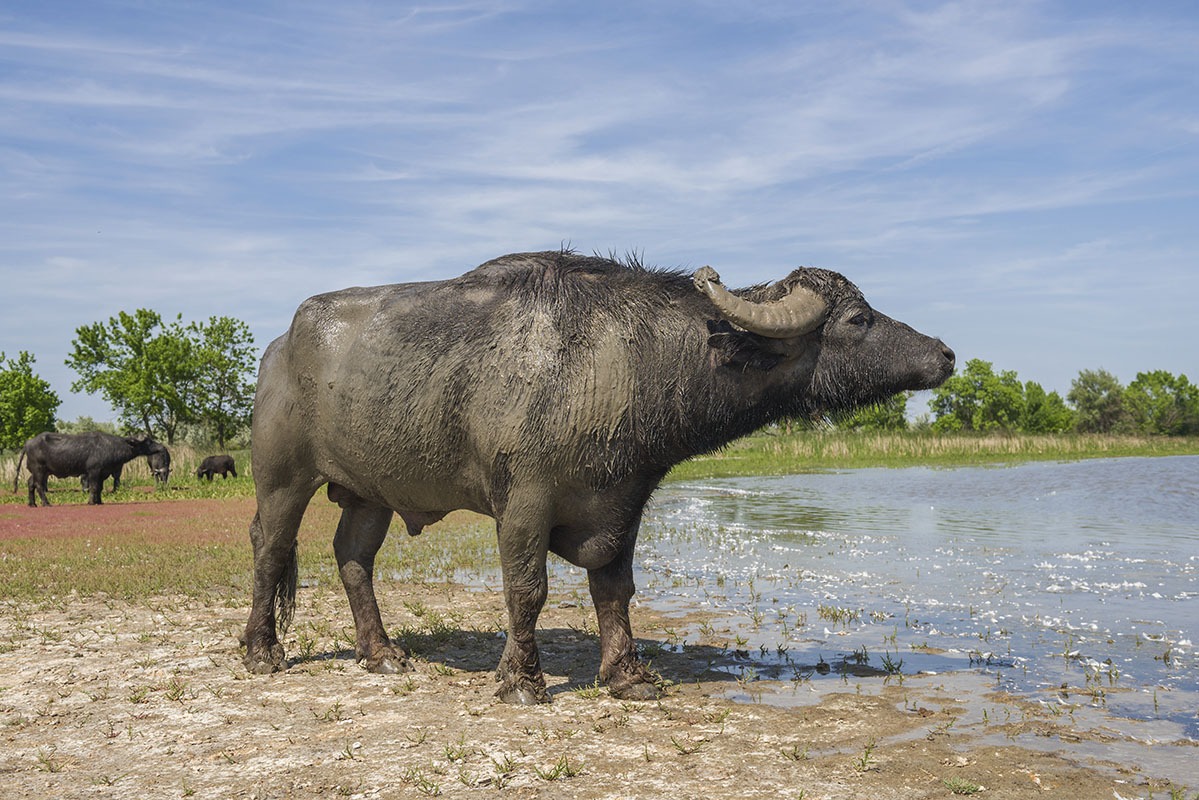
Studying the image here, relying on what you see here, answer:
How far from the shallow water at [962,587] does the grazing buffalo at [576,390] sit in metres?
1.69

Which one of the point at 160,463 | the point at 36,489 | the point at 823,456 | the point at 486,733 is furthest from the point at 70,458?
the point at 823,456

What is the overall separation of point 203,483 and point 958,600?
96.5ft

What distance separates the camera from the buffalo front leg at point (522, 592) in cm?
623

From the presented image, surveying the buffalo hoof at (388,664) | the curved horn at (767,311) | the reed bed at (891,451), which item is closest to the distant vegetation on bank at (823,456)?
the reed bed at (891,451)

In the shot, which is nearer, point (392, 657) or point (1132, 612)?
point (392, 657)

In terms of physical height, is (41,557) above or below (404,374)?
below

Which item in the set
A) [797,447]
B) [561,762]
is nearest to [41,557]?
[561,762]

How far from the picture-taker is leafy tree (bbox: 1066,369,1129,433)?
261ft

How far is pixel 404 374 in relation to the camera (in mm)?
6844

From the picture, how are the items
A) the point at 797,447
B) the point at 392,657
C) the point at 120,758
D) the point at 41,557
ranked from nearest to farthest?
the point at 120,758
the point at 392,657
the point at 41,557
the point at 797,447

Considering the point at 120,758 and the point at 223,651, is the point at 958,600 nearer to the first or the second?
the point at 223,651

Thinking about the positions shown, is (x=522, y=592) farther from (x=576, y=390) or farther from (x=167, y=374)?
(x=167, y=374)

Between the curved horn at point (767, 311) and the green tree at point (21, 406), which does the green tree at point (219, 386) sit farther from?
the curved horn at point (767, 311)

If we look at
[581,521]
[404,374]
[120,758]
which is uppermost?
[404,374]
